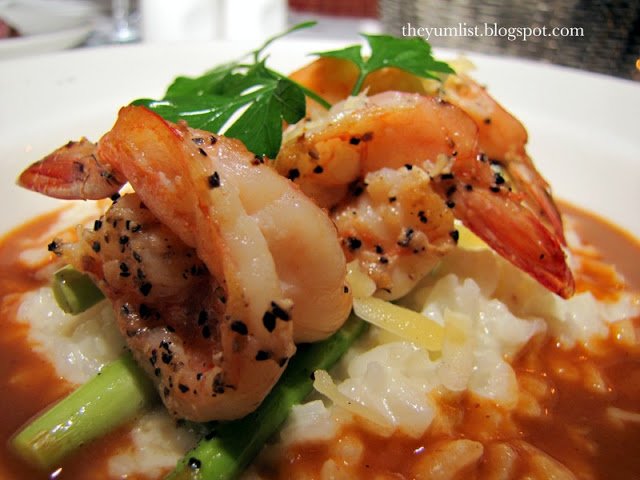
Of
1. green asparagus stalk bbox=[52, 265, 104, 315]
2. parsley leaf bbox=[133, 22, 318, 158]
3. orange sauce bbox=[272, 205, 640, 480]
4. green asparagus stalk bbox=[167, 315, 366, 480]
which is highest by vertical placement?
parsley leaf bbox=[133, 22, 318, 158]

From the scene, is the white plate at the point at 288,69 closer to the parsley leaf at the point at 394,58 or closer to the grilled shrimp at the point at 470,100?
the grilled shrimp at the point at 470,100

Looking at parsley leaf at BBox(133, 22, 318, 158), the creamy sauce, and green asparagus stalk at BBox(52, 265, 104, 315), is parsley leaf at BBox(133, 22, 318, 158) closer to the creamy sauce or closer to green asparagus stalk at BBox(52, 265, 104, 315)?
green asparagus stalk at BBox(52, 265, 104, 315)

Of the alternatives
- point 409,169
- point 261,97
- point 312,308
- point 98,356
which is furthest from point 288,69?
point 312,308


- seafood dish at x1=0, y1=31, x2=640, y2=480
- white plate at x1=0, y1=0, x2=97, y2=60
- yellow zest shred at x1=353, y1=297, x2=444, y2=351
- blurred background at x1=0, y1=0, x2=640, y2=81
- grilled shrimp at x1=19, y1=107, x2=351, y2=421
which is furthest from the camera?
blurred background at x1=0, y1=0, x2=640, y2=81

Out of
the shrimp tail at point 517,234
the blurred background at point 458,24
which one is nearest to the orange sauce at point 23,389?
the shrimp tail at point 517,234

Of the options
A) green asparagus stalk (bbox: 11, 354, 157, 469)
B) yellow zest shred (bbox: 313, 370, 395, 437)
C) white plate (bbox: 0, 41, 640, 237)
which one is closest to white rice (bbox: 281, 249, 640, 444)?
yellow zest shred (bbox: 313, 370, 395, 437)
